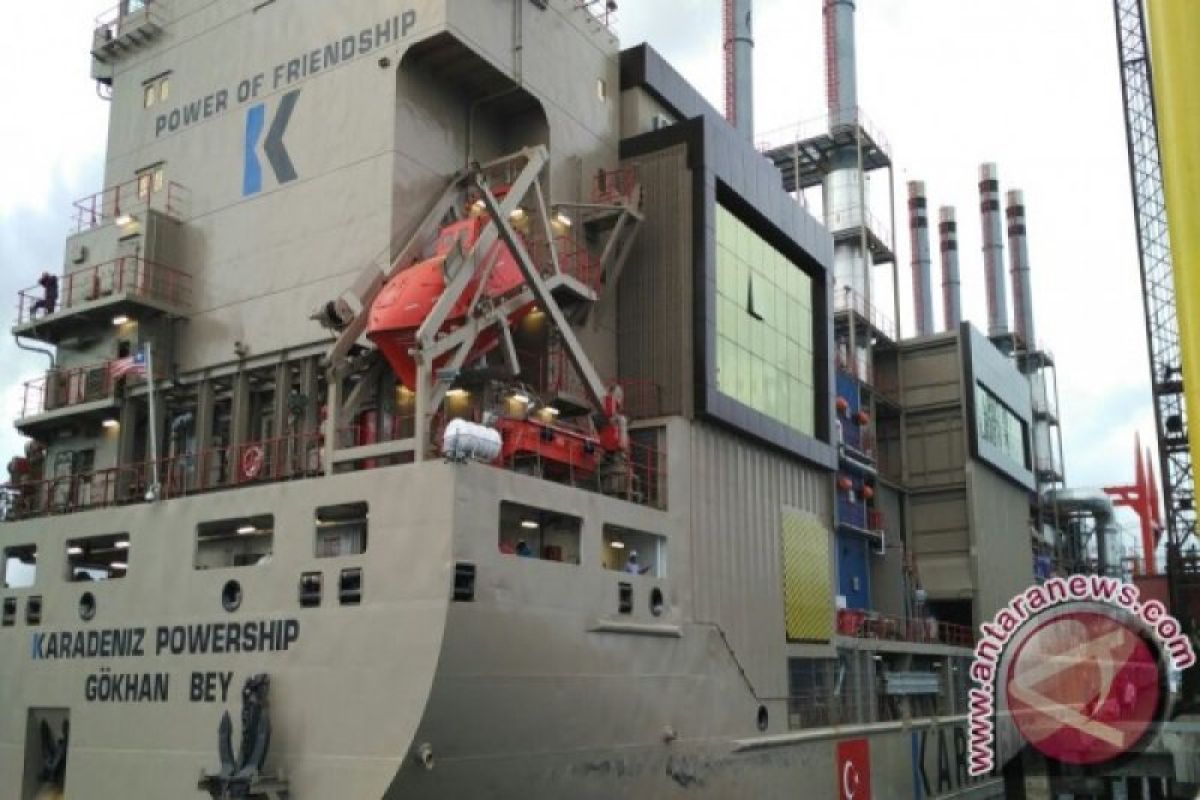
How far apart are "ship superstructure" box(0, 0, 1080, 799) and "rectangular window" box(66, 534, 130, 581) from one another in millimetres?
113

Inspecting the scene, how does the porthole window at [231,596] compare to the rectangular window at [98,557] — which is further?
the rectangular window at [98,557]

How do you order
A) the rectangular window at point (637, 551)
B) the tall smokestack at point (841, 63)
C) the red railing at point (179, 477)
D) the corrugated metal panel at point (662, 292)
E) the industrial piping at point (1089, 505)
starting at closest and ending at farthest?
the red railing at point (179, 477)
the rectangular window at point (637, 551)
the corrugated metal panel at point (662, 292)
the tall smokestack at point (841, 63)
the industrial piping at point (1089, 505)

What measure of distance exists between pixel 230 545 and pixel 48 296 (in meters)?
7.59

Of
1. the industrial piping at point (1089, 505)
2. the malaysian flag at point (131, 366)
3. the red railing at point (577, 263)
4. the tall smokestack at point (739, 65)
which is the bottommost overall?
the malaysian flag at point (131, 366)

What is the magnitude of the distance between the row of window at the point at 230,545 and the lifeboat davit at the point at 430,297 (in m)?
2.36

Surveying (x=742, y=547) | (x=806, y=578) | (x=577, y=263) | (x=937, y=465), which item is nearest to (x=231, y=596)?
(x=577, y=263)

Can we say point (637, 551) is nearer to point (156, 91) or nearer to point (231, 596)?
point (231, 596)

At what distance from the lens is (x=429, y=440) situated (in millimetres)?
15531

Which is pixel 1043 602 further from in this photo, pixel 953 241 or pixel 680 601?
pixel 953 241

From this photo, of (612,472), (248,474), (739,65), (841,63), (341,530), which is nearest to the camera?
(341,530)

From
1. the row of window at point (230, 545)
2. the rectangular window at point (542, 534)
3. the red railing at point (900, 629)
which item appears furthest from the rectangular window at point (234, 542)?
the red railing at point (900, 629)

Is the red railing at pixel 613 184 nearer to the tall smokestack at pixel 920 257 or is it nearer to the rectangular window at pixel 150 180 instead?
the rectangular window at pixel 150 180

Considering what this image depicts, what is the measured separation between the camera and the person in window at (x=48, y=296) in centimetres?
2186

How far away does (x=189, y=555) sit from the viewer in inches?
653
